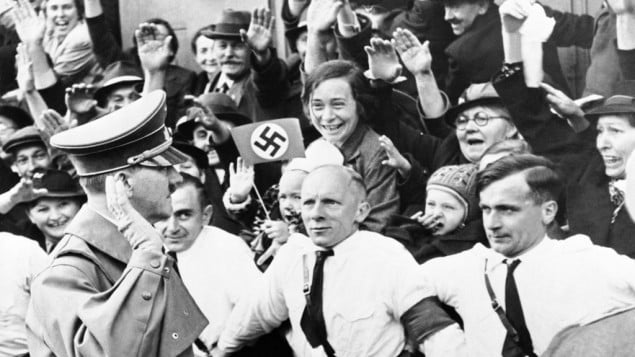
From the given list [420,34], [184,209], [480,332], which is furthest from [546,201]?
[184,209]

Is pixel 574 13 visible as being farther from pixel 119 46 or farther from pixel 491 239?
pixel 119 46

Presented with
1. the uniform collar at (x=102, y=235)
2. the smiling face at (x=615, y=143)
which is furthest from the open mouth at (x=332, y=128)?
the uniform collar at (x=102, y=235)

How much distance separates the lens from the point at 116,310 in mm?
4414

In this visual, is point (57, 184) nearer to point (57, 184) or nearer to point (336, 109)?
point (57, 184)

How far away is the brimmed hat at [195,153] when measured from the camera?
7.56m

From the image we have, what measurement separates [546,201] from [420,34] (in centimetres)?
166

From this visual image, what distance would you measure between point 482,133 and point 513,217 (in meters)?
0.95

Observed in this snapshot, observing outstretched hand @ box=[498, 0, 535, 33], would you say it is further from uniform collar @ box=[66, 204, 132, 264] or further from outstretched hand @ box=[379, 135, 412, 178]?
uniform collar @ box=[66, 204, 132, 264]

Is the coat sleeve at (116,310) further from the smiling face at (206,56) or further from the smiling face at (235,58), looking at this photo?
the smiling face at (206,56)

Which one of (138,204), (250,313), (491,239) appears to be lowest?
(250,313)

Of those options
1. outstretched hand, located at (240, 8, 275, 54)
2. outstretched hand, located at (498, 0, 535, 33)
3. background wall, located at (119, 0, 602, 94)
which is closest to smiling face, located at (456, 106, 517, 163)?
outstretched hand, located at (498, 0, 535, 33)

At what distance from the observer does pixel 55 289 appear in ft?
14.9

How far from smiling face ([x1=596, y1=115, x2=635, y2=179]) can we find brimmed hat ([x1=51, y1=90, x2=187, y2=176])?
2118 mm

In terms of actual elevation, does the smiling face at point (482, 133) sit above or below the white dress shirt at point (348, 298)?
above
